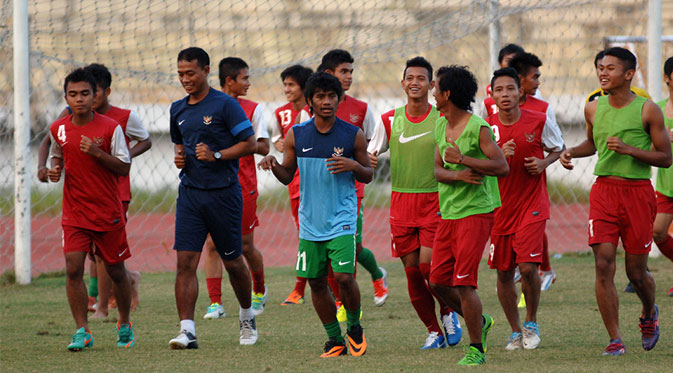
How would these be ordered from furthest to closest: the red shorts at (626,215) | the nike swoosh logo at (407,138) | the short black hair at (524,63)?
the short black hair at (524,63) < the nike swoosh logo at (407,138) < the red shorts at (626,215)

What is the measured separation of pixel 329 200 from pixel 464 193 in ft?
2.99

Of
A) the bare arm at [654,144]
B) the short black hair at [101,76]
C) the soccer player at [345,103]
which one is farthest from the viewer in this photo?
the soccer player at [345,103]

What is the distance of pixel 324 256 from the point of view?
618cm

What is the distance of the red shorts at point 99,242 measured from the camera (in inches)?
266

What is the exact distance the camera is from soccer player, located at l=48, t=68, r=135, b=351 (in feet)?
22.1

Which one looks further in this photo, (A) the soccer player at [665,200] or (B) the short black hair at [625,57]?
(A) the soccer player at [665,200]

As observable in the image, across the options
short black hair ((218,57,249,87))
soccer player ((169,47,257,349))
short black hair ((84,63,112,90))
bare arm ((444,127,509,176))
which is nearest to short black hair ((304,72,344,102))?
soccer player ((169,47,257,349))

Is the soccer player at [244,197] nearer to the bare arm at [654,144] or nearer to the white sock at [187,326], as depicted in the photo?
the white sock at [187,326]

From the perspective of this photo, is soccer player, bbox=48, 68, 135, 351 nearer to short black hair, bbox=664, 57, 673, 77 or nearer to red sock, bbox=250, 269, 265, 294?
red sock, bbox=250, 269, 265, 294

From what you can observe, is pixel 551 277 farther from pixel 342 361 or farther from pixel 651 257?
pixel 342 361

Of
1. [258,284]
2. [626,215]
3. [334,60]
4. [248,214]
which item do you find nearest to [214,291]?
[258,284]

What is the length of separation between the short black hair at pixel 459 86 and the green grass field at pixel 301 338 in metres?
1.62

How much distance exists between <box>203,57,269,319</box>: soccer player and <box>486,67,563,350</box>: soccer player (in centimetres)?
233

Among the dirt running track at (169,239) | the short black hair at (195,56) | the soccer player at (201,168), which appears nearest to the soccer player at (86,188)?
the soccer player at (201,168)
